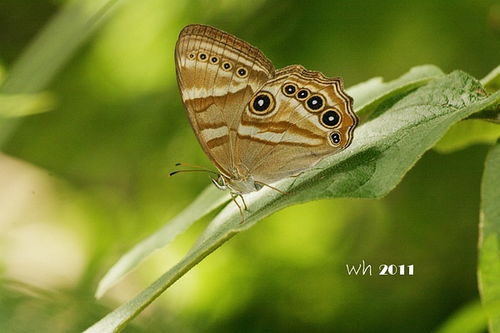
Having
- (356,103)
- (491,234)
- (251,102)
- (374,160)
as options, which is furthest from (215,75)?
(491,234)

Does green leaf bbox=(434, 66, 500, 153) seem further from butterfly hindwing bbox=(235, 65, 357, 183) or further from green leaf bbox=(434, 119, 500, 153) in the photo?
butterfly hindwing bbox=(235, 65, 357, 183)

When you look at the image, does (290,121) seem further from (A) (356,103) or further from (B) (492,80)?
(B) (492,80)

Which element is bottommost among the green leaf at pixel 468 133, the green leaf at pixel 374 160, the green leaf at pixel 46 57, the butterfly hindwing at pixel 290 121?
the green leaf at pixel 374 160

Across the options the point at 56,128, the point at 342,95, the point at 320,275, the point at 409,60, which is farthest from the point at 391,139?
the point at 56,128

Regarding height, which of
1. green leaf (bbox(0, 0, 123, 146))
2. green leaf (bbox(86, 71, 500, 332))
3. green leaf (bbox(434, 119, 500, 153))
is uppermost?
green leaf (bbox(0, 0, 123, 146))

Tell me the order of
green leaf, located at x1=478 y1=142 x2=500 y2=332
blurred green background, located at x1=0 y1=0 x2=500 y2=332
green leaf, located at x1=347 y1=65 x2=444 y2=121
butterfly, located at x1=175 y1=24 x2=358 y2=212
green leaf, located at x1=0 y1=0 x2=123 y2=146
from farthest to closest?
blurred green background, located at x1=0 y1=0 x2=500 y2=332
green leaf, located at x1=0 y1=0 x2=123 y2=146
butterfly, located at x1=175 y1=24 x2=358 y2=212
green leaf, located at x1=347 y1=65 x2=444 y2=121
green leaf, located at x1=478 y1=142 x2=500 y2=332

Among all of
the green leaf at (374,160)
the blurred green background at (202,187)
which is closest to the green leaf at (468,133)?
the green leaf at (374,160)

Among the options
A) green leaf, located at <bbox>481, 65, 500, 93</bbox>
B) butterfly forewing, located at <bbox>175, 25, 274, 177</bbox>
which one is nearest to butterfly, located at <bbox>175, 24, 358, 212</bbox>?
butterfly forewing, located at <bbox>175, 25, 274, 177</bbox>

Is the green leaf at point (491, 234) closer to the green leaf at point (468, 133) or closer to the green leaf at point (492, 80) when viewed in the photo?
the green leaf at point (492, 80)

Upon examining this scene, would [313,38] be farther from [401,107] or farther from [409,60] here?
[401,107]

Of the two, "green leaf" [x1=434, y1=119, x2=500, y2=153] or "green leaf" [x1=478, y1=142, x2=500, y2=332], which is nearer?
"green leaf" [x1=478, y1=142, x2=500, y2=332]
